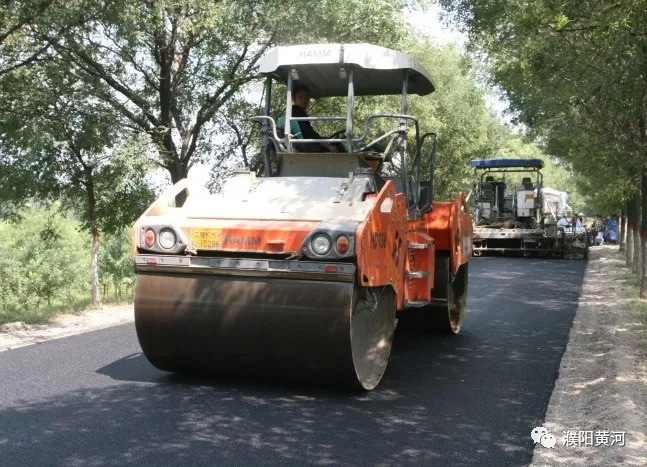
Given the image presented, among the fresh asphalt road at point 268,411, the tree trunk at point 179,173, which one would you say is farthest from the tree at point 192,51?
the fresh asphalt road at point 268,411

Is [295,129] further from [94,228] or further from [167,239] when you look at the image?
[94,228]

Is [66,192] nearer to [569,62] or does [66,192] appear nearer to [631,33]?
[569,62]

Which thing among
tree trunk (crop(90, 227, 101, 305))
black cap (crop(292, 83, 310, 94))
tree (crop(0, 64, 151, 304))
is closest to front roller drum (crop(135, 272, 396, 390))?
black cap (crop(292, 83, 310, 94))

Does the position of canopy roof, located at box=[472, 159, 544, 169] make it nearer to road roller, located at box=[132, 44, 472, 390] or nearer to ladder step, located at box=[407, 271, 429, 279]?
road roller, located at box=[132, 44, 472, 390]

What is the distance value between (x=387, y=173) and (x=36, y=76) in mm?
6726

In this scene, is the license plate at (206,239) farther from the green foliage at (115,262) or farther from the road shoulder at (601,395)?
the green foliage at (115,262)

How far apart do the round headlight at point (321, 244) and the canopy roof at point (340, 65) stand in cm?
202

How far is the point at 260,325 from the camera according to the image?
5246 mm

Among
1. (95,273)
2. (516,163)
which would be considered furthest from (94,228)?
(516,163)

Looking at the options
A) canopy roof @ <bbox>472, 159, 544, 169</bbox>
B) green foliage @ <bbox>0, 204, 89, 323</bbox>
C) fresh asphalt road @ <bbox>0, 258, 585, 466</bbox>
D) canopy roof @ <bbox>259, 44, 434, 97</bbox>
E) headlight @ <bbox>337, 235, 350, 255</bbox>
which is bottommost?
green foliage @ <bbox>0, 204, 89, 323</bbox>

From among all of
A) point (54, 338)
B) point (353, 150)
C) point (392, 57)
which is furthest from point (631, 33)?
point (54, 338)

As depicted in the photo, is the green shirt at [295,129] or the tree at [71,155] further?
the tree at [71,155]

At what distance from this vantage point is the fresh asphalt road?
14.3 feet

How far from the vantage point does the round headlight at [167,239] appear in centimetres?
550
